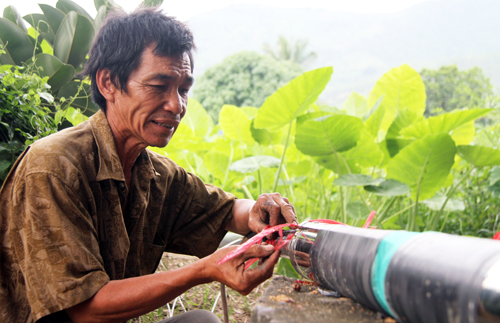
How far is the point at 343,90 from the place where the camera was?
5991cm

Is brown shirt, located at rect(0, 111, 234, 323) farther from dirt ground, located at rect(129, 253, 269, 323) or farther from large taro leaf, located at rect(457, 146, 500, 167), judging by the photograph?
large taro leaf, located at rect(457, 146, 500, 167)

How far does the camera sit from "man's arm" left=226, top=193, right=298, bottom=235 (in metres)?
1.05

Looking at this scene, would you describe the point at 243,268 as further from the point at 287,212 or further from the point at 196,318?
the point at 196,318

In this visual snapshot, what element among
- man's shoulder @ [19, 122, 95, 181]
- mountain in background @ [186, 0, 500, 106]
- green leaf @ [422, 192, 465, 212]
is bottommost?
green leaf @ [422, 192, 465, 212]

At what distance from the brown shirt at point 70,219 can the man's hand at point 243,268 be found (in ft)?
0.90

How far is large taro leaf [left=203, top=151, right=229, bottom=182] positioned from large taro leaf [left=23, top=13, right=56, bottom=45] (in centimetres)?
119

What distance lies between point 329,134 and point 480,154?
86 centimetres

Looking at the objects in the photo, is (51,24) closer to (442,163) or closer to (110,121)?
(110,121)

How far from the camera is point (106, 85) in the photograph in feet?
3.65

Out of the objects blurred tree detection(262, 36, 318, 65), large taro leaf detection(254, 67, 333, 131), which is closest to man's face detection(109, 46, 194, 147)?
large taro leaf detection(254, 67, 333, 131)

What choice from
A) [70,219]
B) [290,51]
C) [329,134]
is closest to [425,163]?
[329,134]

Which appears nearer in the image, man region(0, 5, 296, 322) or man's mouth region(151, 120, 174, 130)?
man region(0, 5, 296, 322)

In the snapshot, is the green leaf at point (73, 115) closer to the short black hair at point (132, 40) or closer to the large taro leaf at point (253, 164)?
the large taro leaf at point (253, 164)

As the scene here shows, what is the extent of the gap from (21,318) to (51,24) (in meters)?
1.57
